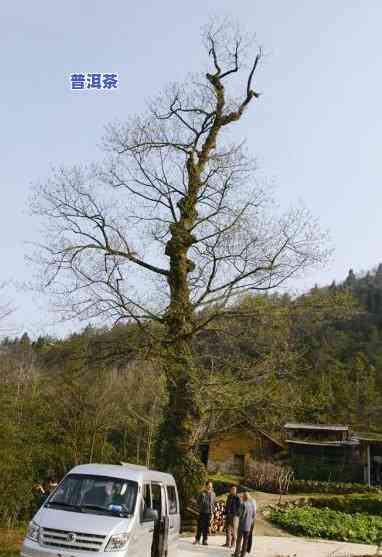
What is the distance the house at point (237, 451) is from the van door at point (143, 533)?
3658cm

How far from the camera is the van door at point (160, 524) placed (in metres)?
10.5

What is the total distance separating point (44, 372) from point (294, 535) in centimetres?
1825

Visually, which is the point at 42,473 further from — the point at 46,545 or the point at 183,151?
the point at 46,545

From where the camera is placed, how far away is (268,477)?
39.3 metres

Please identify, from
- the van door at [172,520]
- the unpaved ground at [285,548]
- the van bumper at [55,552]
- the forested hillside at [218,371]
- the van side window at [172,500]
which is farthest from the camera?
the forested hillside at [218,371]

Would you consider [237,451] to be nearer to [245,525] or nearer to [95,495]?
[245,525]

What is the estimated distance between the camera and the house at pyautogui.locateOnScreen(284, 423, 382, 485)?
44312 mm

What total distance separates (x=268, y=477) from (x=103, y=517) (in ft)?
106

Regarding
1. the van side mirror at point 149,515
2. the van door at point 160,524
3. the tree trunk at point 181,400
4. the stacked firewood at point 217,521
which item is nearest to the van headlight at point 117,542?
the van side mirror at point 149,515

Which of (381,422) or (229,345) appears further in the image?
(381,422)

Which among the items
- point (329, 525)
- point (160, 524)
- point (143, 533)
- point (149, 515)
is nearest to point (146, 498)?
point (149, 515)

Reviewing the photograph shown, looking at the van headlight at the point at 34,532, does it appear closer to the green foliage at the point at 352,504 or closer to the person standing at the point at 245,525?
the person standing at the point at 245,525

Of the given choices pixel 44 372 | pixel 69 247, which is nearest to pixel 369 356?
pixel 44 372

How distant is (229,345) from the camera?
1909 centimetres
